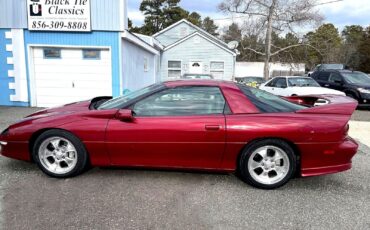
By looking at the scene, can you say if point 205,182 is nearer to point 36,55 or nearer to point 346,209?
point 346,209

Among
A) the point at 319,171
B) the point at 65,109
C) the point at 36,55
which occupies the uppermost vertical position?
the point at 36,55

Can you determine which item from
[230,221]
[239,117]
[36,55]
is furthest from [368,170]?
[36,55]

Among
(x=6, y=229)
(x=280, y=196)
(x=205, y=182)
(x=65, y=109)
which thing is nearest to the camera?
(x=6, y=229)

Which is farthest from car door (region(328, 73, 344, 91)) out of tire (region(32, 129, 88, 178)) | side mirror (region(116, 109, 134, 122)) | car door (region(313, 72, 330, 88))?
tire (region(32, 129, 88, 178))

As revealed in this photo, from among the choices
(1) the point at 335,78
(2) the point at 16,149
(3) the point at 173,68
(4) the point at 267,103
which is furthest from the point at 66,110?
(3) the point at 173,68

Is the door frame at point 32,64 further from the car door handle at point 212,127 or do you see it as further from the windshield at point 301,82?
→ the car door handle at point 212,127

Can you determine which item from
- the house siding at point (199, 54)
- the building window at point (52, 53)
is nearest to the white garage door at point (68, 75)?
the building window at point (52, 53)

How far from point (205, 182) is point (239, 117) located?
0.98 m

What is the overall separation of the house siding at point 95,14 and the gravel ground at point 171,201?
21.0ft

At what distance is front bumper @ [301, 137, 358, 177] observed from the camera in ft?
11.8

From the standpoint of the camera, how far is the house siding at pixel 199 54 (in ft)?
75.9

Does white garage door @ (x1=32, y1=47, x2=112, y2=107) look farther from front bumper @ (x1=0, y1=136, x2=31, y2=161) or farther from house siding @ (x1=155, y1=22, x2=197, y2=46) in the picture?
house siding @ (x1=155, y1=22, x2=197, y2=46)

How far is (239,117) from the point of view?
144 inches

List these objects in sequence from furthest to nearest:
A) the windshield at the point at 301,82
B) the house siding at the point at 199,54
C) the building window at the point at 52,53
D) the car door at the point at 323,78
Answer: the house siding at the point at 199,54 < the car door at the point at 323,78 < the windshield at the point at 301,82 < the building window at the point at 52,53
